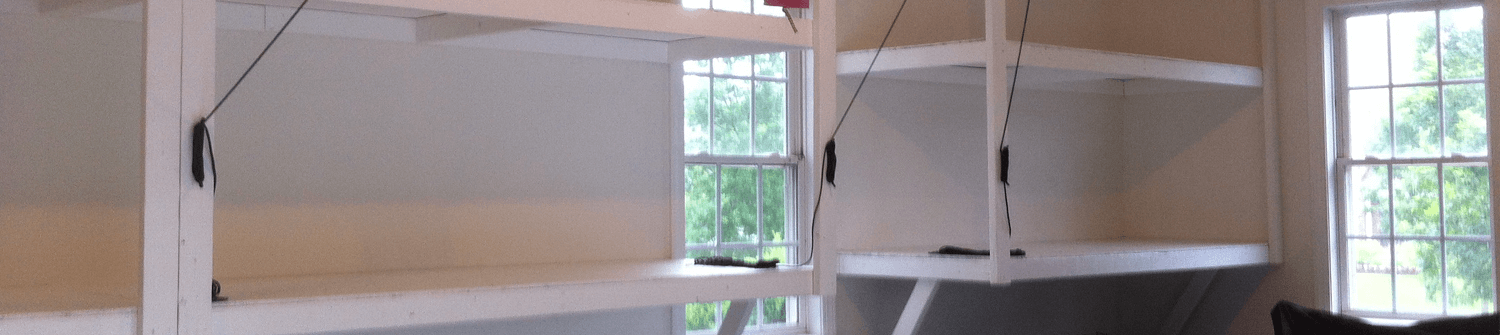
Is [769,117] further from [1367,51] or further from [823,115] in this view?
[1367,51]

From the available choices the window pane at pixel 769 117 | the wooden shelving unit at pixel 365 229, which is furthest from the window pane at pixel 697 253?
the window pane at pixel 769 117

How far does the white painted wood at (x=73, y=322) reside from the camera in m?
2.53

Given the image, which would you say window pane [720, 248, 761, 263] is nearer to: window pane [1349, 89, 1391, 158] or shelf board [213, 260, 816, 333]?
shelf board [213, 260, 816, 333]

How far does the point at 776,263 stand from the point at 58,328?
2177mm

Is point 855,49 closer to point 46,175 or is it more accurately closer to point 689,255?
point 689,255

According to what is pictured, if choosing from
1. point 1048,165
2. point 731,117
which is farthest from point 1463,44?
point 731,117

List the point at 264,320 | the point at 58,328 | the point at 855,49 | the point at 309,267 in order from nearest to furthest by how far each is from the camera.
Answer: the point at 58,328 → the point at 264,320 → the point at 309,267 → the point at 855,49

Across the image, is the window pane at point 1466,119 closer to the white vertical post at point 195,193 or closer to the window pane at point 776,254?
the window pane at point 776,254

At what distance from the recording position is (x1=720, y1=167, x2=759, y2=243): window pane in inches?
199

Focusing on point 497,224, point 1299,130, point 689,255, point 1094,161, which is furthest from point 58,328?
point 1299,130

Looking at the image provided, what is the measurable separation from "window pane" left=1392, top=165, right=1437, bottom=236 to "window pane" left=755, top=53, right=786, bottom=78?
341cm

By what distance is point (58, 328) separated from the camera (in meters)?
2.58

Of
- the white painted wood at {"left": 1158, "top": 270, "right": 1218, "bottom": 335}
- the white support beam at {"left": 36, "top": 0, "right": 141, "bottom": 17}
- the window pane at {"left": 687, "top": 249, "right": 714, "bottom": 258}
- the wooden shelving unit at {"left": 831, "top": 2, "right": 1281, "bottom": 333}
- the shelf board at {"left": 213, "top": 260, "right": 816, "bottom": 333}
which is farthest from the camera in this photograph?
the white painted wood at {"left": 1158, "top": 270, "right": 1218, "bottom": 335}

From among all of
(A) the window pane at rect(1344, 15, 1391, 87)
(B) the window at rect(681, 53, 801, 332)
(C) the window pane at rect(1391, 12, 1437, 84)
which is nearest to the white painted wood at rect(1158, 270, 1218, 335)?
(A) the window pane at rect(1344, 15, 1391, 87)
